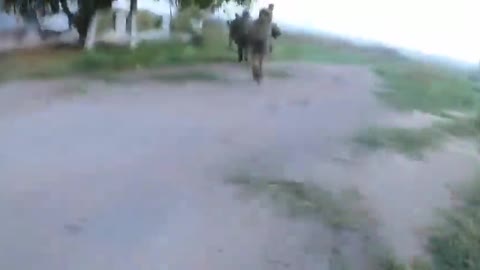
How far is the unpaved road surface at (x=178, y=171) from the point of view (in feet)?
11.0

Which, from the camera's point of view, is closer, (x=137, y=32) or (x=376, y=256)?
(x=376, y=256)

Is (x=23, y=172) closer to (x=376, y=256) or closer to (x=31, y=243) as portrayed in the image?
(x=31, y=243)

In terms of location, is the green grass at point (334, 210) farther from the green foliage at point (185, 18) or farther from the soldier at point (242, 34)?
the green foliage at point (185, 18)

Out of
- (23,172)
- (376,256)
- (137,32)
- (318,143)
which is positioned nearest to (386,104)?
(318,143)

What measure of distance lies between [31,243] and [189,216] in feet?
2.52

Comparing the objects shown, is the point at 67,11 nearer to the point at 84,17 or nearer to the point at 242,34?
the point at 84,17

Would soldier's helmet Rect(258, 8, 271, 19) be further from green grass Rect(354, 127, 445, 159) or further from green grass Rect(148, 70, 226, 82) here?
green grass Rect(354, 127, 445, 159)

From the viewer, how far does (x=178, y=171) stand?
14.2 ft

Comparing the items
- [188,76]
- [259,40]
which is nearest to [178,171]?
[188,76]

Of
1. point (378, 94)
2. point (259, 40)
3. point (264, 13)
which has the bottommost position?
point (259, 40)

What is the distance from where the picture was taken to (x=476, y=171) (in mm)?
4531

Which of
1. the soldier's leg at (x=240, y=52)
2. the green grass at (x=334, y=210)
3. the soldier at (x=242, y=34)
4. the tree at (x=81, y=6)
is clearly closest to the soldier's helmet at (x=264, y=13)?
the soldier at (x=242, y=34)

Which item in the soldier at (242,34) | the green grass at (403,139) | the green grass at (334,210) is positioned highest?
the green grass at (403,139)

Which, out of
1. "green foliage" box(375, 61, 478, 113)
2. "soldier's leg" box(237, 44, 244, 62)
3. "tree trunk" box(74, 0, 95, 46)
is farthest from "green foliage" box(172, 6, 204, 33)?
"green foliage" box(375, 61, 478, 113)
